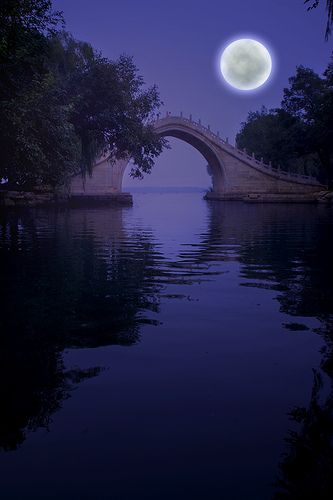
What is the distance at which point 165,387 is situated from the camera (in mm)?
3604

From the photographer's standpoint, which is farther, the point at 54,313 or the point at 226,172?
the point at 226,172

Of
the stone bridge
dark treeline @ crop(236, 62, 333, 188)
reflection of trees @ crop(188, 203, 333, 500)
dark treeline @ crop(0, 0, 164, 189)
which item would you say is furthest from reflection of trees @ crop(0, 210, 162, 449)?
the stone bridge

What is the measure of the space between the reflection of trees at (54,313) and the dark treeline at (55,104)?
20.3 feet

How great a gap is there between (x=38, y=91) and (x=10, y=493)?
19.8 meters

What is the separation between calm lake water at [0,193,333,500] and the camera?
2.52 meters

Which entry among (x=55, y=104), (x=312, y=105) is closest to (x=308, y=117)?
(x=312, y=105)

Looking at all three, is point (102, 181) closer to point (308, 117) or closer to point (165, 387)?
point (308, 117)

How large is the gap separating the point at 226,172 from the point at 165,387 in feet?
203

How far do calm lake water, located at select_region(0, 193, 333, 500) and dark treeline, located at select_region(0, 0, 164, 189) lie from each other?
900 cm

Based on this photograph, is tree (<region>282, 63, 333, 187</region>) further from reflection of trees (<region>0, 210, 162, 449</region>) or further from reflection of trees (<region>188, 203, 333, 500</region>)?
reflection of trees (<region>0, 210, 162, 449</region>)

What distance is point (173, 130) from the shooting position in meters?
63.6

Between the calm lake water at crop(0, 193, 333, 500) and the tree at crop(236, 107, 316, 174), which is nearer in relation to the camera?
the calm lake water at crop(0, 193, 333, 500)

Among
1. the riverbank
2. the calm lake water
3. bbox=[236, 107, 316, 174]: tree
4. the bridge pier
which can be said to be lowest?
the calm lake water

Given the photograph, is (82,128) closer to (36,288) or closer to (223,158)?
(36,288)
